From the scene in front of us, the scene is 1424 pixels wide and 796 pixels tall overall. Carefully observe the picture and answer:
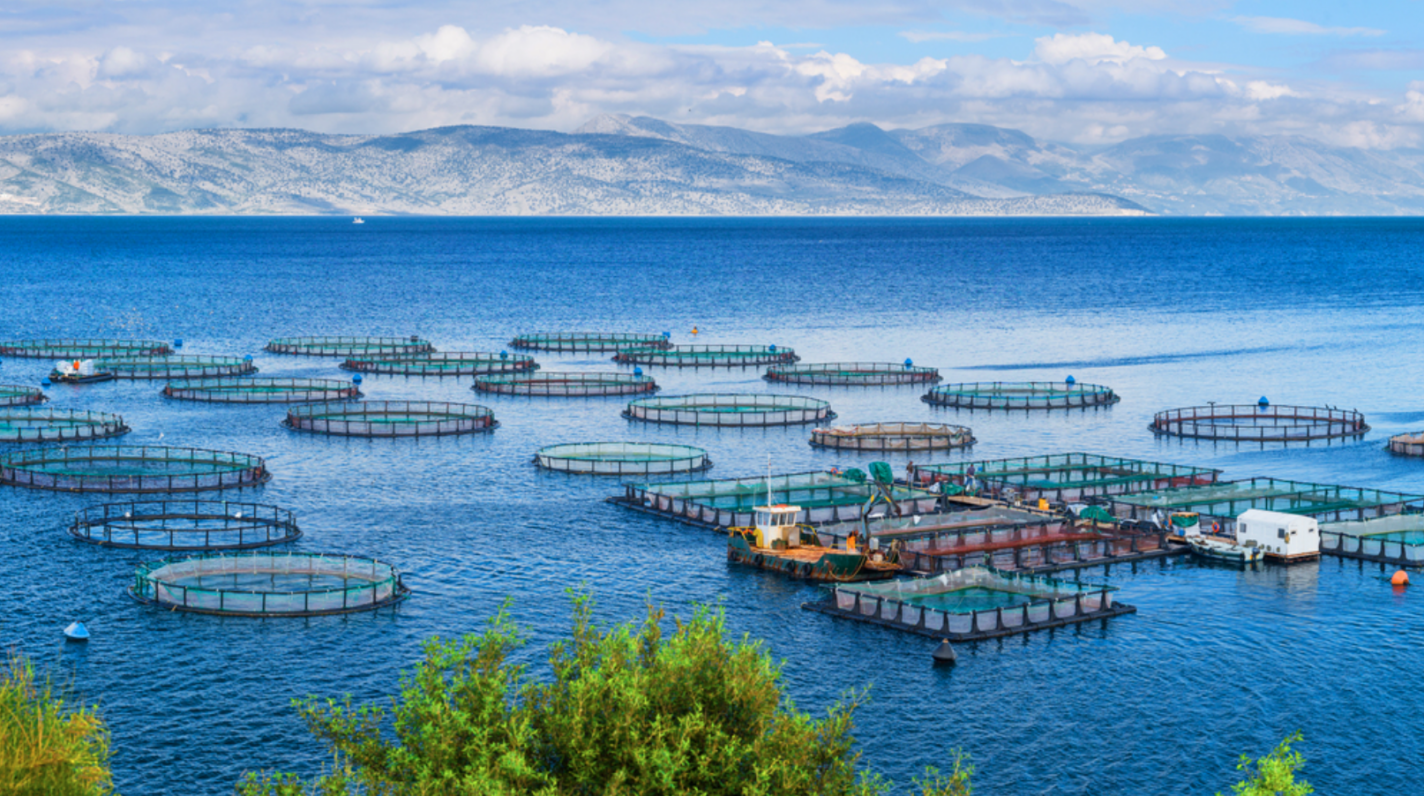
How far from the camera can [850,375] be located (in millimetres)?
183500

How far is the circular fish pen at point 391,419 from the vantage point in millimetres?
142625

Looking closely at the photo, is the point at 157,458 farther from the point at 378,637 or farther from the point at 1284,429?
the point at 1284,429

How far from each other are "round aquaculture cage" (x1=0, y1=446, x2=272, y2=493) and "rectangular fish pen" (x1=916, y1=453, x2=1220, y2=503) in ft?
185

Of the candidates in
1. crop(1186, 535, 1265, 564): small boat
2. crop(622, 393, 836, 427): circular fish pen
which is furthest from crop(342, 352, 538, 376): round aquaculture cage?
crop(1186, 535, 1265, 564): small boat

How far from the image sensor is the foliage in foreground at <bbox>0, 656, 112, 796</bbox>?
38250 millimetres

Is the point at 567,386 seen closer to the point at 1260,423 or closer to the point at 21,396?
the point at 21,396

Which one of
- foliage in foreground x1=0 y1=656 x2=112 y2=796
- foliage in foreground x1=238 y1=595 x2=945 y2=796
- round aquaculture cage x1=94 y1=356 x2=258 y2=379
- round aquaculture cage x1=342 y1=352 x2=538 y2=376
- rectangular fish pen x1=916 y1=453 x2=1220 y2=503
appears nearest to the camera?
foliage in foreground x1=0 y1=656 x2=112 y2=796

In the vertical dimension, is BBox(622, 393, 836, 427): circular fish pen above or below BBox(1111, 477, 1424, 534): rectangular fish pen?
above

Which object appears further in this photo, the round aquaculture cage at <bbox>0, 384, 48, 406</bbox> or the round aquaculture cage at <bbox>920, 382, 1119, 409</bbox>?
the round aquaculture cage at <bbox>920, 382, 1119, 409</bbox>

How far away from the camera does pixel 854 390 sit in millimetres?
176375

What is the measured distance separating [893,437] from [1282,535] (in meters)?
47.5

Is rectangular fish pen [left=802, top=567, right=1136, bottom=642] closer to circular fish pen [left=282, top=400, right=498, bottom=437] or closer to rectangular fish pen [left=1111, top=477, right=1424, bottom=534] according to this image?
rectangular fish pen [left=1111, top=477, right=1424, bottom=534]

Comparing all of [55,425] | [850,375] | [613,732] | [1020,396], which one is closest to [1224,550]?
[613,732]

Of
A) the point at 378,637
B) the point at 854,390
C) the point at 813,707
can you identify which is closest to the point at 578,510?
the point at 378,637
